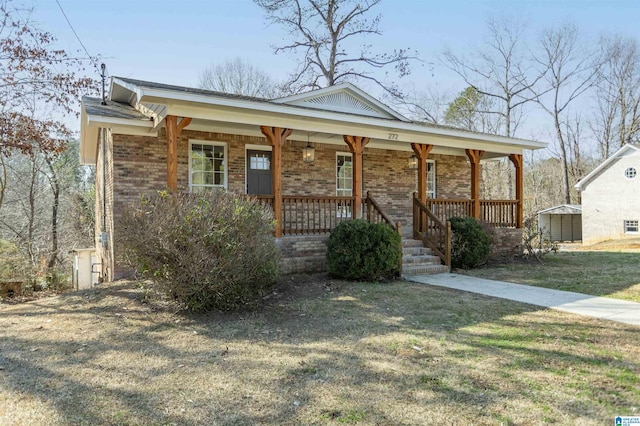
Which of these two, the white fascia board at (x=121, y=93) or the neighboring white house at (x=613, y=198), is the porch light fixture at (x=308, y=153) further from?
the neighboring white house at (x=613, y=198)

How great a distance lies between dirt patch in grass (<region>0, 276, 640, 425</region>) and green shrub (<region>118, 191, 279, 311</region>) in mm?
374

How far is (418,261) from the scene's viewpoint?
33.0 ft

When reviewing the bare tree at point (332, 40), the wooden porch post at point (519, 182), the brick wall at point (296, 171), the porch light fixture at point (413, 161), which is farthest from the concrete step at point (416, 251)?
the bare tree at point (332, 40)

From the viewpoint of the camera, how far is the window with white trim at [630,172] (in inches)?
1046

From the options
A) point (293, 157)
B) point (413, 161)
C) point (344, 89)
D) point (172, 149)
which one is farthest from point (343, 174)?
point (172, 149)

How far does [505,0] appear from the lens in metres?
27.5

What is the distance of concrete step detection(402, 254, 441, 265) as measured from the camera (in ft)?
32.5

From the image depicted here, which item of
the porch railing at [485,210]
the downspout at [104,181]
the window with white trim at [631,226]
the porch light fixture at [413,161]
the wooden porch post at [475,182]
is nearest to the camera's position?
the downspout at [104,181]

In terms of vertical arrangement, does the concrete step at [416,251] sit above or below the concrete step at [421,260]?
above

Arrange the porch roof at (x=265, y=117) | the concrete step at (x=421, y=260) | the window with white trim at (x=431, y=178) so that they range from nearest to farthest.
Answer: the porch roof at (x=265, y=117) < the concrete step at (x=421, y=260) < the window with white trim at (x=431, y=178)

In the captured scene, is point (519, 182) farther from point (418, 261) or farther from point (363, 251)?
point (363, 251)

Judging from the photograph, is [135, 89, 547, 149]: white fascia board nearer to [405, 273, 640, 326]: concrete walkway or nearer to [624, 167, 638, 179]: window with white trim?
[405, 273, 640, 326]: concrete walkway

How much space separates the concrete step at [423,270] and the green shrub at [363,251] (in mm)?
766

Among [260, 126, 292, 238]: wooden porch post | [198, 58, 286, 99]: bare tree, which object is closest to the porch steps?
[260, 126, 292, 238]: wooden porch post
